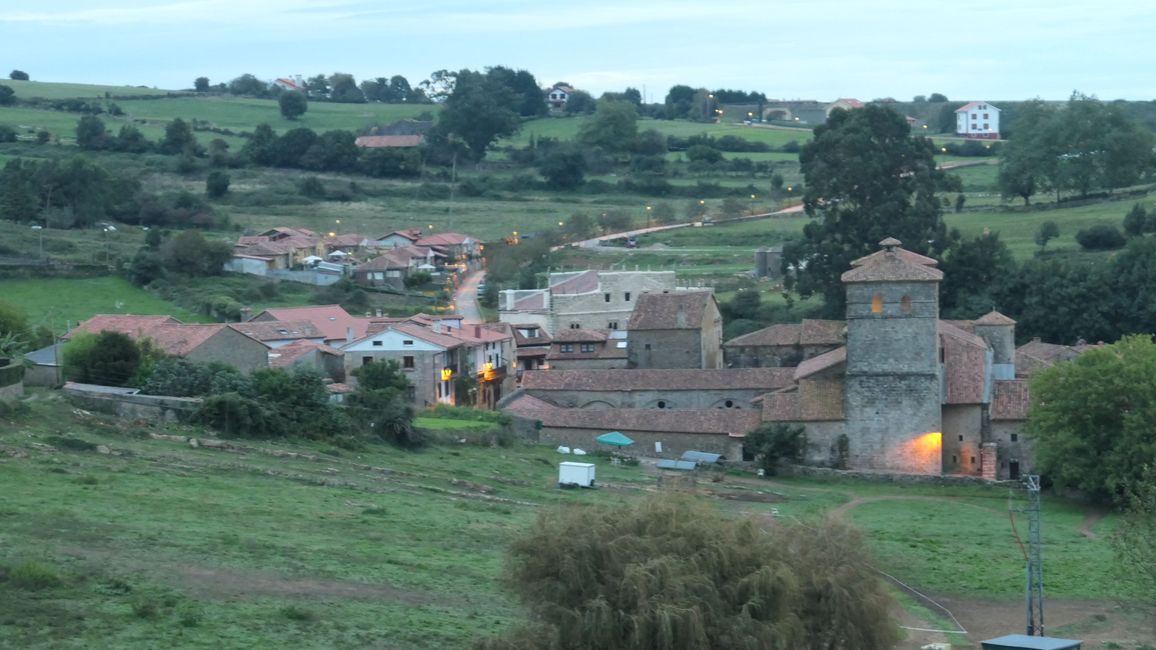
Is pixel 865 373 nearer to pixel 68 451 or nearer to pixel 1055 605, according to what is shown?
pixel 1055 605

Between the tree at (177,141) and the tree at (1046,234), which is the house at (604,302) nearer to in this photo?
the tree at (1046,234)

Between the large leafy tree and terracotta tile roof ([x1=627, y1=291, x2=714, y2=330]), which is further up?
the large leafy tree

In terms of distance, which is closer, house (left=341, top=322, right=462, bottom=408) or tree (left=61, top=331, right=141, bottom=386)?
tree (left=61, top=331, right=141, bottom=386)

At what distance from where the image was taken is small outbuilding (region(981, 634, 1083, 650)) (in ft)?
91.3

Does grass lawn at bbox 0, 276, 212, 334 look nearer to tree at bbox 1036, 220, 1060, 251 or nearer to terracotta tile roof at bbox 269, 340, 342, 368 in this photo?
terracotta tile roof at bbox 269, 340, 342, 368

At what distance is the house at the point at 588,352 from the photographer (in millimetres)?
63875

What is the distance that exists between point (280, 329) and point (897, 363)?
23.0m

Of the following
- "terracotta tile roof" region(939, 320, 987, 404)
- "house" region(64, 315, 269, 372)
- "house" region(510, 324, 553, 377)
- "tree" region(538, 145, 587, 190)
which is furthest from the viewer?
"tree" region(538, 145, 587, 190)

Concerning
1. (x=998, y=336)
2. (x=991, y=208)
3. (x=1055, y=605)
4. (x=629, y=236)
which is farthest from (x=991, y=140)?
(x=1055, y=605)

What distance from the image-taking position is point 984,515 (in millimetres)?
44906

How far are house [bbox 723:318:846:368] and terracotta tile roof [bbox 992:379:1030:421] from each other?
8.93m

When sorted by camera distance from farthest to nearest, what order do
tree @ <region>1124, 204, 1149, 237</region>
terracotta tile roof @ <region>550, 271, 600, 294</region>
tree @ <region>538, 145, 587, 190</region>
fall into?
tree @ <region>538, 145, 587, 190</region> < tree @ <region>1124, 204, 1149, 237</region> < terracotta tile roof @ <region>550, 271, 600, 294</region>

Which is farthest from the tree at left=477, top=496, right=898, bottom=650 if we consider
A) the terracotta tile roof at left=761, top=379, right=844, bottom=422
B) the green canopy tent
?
the green canopy tent

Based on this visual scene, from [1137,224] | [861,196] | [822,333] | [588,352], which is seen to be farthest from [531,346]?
[1137,224]
